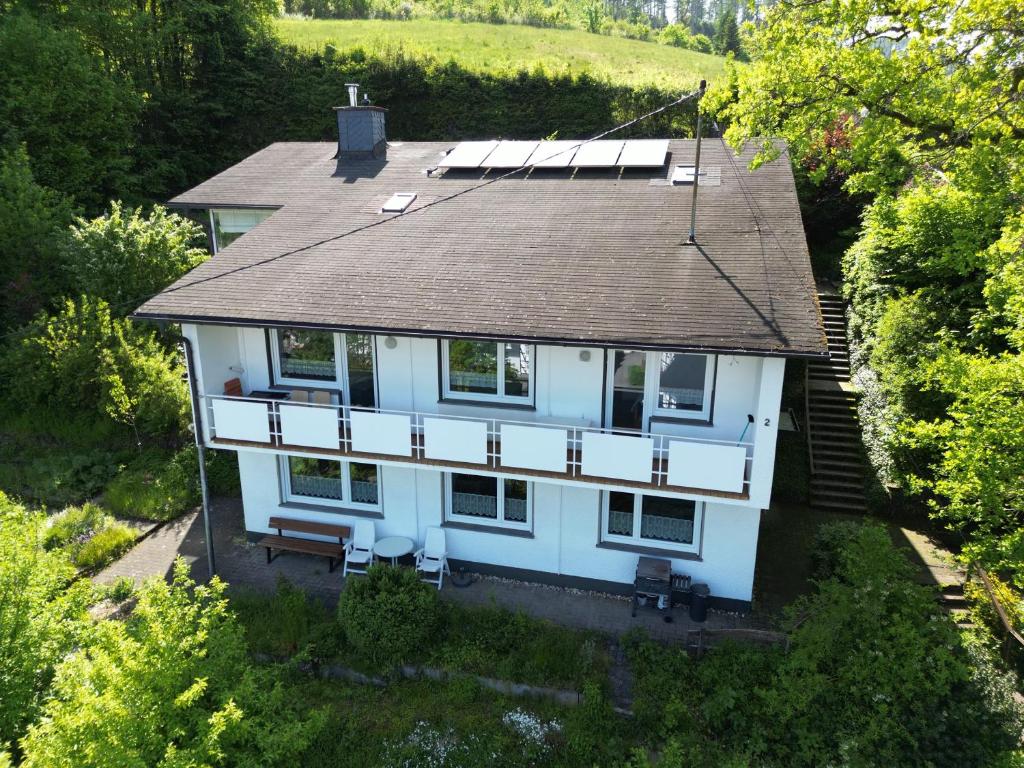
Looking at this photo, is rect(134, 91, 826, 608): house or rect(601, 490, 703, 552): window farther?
rect(601, 490, 703, 552): window

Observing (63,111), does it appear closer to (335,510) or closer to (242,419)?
(242,419)

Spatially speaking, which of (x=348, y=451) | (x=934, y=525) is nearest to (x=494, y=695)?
(x=348, y=451)

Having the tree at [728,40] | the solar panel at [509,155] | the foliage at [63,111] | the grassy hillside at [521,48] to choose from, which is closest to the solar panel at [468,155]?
the solar panel at [509,155]

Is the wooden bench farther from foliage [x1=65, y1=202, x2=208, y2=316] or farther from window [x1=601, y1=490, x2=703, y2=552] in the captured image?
foliage [x1=65, y1=202, x2=208, y2=316]

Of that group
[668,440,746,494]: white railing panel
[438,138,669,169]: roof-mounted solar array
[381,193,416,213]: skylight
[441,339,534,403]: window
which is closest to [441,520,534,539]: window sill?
[441,339,534,403]: window

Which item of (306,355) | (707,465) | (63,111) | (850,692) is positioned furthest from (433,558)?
(63,111)

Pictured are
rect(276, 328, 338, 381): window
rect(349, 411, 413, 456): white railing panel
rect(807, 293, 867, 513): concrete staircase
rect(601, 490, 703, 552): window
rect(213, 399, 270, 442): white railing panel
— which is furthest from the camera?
rect(807, 293, 867, 513): concrete staircase

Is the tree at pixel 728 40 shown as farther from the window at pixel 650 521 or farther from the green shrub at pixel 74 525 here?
the green shrub at pixel 74 525

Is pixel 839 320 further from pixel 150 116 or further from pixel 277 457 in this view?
pixel 150 116
